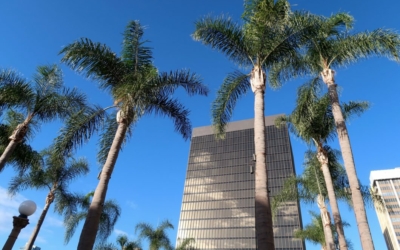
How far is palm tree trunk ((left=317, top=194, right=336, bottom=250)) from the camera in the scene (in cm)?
1585

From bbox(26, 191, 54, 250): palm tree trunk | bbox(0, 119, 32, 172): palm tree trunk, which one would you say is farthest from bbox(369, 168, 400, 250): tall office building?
bbox(0, 119, 32, 172): palm tree trunk

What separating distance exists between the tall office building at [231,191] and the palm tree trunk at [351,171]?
243 feet

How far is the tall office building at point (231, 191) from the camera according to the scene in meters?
81.9

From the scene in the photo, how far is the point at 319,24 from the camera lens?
10164 mm

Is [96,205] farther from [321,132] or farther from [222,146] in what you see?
[222,146]

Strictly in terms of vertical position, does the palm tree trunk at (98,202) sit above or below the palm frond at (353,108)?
below

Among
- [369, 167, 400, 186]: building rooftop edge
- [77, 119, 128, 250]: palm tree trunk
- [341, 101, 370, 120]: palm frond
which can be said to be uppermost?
[369, 167, 400, 186]: building rooftop edge

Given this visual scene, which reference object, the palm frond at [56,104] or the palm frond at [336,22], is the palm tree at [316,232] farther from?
the palm frond at [56,104]

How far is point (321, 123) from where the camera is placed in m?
15.7

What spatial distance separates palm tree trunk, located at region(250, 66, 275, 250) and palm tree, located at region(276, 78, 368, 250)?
444cm

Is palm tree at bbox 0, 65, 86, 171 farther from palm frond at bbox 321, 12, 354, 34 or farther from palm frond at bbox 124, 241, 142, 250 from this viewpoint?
palm frond at bbox 124, 241, 142, 250

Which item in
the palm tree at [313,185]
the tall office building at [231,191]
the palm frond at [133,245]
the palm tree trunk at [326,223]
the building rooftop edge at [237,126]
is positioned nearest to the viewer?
the palm tree trunk at [326,223]

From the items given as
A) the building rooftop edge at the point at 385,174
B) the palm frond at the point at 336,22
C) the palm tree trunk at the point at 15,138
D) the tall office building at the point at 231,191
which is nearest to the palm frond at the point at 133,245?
the palm tree trunk at the point at 15,138

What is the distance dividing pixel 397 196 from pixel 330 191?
136 metres
